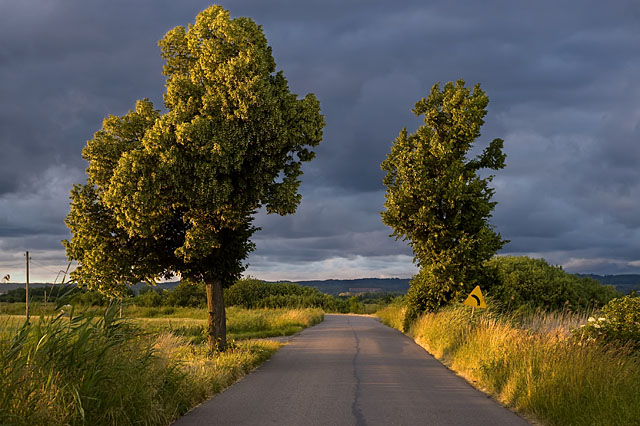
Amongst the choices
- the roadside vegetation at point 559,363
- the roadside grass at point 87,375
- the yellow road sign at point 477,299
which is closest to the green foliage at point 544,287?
the yellow road sign at point 477,299

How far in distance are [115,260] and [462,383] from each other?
1058 centimetres

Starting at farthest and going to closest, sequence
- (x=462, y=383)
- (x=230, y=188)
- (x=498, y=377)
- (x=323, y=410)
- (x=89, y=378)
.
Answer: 1. (x=230, y=188)
2. (x=462, y=383)
3. (x=498, y=377)
4. (x=323, y=410)
5. (x=89, y=378)

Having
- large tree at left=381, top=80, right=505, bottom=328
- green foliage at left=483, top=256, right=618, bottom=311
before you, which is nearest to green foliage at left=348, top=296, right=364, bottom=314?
green foliage at left=483, top=256, right=618, bottom=311

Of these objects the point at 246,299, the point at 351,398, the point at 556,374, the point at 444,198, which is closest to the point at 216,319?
the point at 351,398

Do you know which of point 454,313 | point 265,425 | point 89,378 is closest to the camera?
point 89,378

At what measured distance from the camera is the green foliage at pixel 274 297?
68188 millimetres

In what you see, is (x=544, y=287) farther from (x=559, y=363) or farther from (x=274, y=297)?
(x=274, y=297)

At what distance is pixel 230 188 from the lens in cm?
1680

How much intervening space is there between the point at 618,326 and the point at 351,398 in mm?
6685

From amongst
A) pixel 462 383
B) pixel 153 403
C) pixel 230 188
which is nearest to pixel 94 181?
pixel 230 188

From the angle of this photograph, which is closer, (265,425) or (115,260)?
(265,425)

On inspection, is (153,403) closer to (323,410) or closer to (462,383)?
(323,410)

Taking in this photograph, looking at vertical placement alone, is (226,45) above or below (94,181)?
above

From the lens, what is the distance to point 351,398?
11.6m
